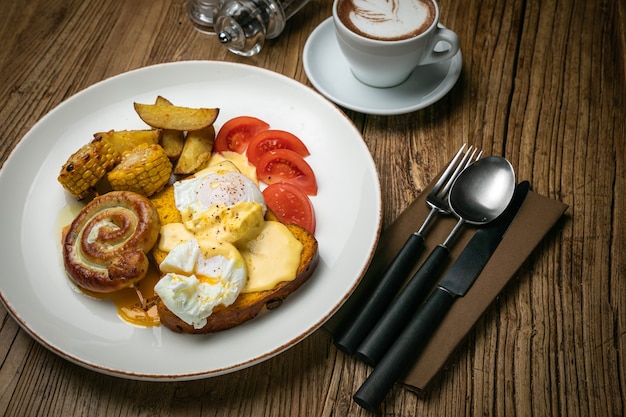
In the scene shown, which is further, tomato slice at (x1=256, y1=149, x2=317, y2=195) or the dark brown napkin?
tomato slice at (x1=256, y1=149, x2=317, y2=195)

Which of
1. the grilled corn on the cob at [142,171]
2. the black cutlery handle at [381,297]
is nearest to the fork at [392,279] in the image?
the black cutlery handle at [381,297]

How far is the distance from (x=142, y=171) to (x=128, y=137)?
242 mm

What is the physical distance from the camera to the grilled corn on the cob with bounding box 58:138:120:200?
2508 millimetres

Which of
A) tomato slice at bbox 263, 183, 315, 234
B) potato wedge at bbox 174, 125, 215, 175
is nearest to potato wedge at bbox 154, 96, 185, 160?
potato wedge at bbox 174, 125, 215, 175

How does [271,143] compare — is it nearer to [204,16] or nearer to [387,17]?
[387,17]

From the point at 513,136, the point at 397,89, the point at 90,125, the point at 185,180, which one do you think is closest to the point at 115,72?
the point at 90,125

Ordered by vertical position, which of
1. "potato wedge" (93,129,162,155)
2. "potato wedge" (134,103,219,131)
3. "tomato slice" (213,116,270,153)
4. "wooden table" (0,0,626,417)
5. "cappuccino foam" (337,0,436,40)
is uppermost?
"cappuccino foam" (337,0,436,40)

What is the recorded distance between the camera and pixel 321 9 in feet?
12.0

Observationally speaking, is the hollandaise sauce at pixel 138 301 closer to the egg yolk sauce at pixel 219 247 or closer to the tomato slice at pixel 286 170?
the egg yolk sauce at pixel 219 247

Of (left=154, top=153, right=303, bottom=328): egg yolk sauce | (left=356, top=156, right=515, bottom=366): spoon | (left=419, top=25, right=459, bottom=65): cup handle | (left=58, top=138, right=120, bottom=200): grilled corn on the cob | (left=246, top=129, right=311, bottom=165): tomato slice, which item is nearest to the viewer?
(left=154, top=153, right=303, bottom=328): egg yolk sauce

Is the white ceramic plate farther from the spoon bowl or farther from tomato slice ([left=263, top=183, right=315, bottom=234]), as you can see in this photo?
the spoon bowl

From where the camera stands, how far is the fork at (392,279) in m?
2.28

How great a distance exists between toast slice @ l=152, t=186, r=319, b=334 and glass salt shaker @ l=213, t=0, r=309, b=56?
1392 mm

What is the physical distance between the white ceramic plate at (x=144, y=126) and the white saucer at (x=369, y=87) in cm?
26
